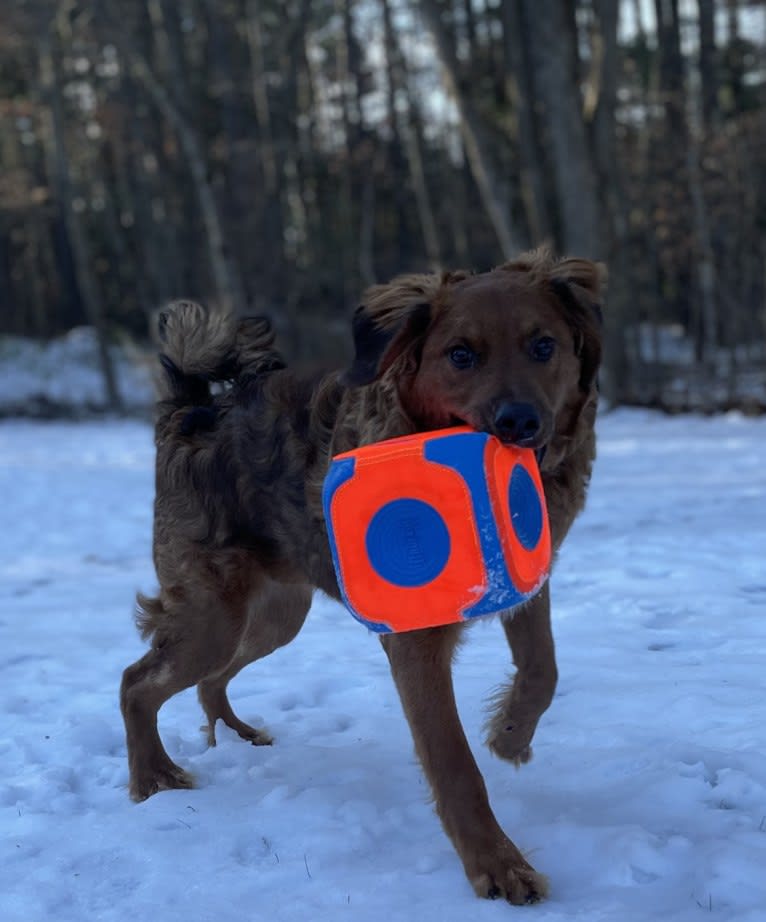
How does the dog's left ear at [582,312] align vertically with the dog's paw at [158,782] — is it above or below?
above

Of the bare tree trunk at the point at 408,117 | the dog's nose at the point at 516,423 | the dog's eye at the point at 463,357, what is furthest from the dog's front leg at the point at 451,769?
the bare tree trunk at the point at 408,117

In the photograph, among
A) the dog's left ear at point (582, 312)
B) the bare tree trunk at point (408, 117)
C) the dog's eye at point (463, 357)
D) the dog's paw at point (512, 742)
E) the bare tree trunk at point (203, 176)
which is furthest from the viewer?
the bare tree trunk at point (408, 117)

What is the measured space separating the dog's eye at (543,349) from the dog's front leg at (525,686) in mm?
975

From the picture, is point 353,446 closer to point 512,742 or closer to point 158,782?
point 512,742

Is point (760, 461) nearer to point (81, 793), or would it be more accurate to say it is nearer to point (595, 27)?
point (81, 793)

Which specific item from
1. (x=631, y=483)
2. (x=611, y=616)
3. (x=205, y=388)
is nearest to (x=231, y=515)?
(x=205, y=388)

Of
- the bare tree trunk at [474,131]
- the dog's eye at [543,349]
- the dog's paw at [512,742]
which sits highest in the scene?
the bare tree trunk at [474,131]

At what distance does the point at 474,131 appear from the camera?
1667 cm

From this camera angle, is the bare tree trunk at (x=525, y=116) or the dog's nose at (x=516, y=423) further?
the bare tree trunk at (x=525, y=116)

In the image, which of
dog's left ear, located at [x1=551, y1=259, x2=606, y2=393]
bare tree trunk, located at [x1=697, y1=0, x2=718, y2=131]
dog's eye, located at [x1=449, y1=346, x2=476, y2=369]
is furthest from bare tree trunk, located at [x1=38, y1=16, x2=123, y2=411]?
dog's eye, located at [x1=449, y1=346, x2=476, y2=369]

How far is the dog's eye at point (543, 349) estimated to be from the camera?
3.72 m

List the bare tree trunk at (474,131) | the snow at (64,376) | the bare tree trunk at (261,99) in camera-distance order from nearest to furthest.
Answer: the bare tree trunk at (474,131) → the bare tree trunk at (261,99) → the snow at (64,376)

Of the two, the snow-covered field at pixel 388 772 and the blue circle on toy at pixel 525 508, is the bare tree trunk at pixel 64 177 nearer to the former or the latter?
the snow-covered field at pixel 388 772

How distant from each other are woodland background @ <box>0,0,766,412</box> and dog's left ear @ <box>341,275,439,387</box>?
1245 cm
